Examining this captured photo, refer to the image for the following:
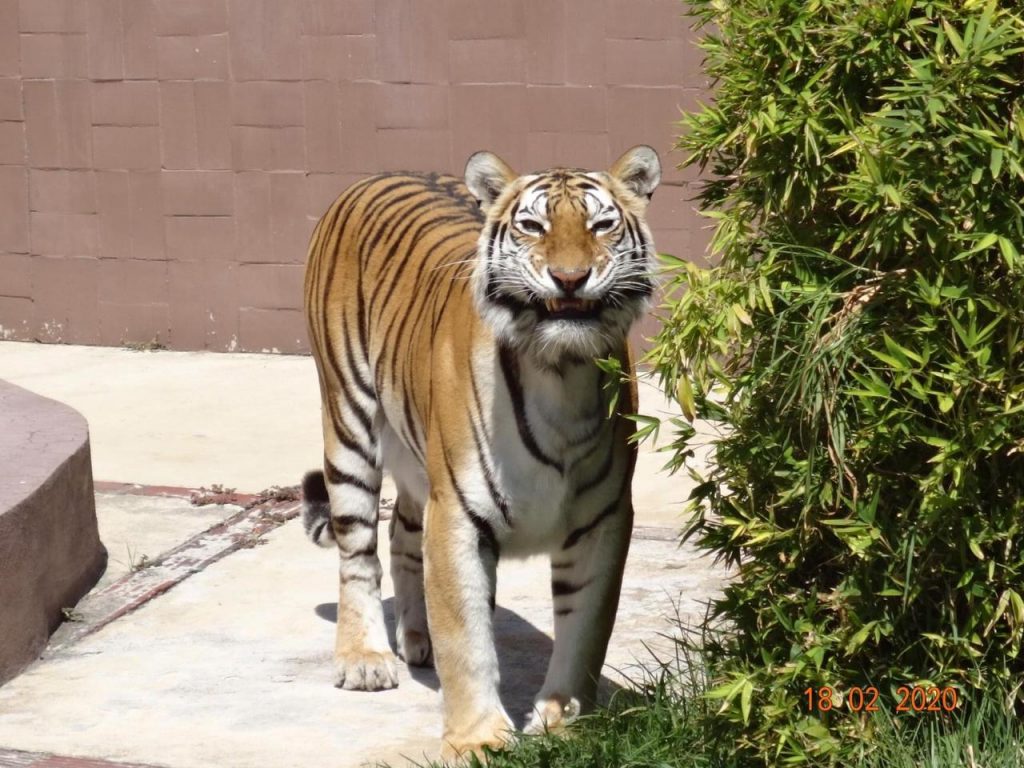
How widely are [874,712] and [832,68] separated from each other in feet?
4.28

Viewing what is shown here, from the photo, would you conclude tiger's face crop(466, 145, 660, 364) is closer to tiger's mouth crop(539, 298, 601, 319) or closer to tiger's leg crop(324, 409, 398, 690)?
tiger's mouth crop(539, 298, 601, 319)

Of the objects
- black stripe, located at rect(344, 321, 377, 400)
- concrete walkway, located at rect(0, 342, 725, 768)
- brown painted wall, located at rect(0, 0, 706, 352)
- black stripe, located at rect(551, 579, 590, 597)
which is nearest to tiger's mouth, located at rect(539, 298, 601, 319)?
black stripe, located at rect(551, 579, 590, 597)

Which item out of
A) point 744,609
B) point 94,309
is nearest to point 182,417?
point 94,309

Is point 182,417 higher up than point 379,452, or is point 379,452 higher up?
point 379,452

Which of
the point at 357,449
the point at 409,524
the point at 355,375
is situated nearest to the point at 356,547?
the point at 409,524

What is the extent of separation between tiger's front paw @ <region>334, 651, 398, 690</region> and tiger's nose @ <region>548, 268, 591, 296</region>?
1490 millimetres

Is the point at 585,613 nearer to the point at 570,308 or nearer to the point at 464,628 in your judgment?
the point at 464,628

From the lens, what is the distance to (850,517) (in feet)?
11.0

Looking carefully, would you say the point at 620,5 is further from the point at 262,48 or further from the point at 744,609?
the point at 744,609

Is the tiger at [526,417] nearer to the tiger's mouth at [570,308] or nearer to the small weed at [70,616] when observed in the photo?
the tiger's mouth at [570,308]

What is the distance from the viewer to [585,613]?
4.33 metres

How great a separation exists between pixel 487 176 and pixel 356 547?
1406 mm

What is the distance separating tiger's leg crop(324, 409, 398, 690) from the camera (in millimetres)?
4973

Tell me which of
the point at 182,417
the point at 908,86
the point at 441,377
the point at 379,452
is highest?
the point at 908,86
